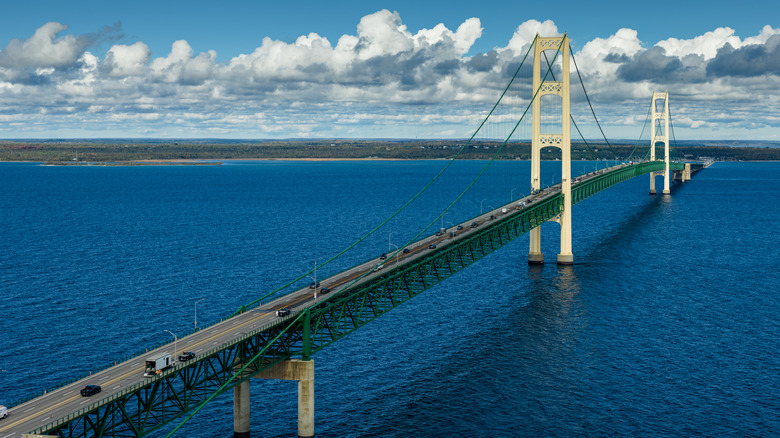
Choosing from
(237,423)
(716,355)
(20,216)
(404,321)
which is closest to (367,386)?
(237,423)

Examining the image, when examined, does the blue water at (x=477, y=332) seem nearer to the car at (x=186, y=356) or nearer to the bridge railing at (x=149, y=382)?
the bridge railing at (x=149, y=382)

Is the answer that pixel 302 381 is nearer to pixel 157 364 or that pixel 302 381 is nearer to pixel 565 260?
pixel 157 364

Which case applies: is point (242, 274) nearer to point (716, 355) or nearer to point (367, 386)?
point (367, 386)

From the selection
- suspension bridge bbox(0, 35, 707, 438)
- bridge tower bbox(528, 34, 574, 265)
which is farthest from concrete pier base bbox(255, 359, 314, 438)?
bridge tower bbox(528, 34, 574, 265)

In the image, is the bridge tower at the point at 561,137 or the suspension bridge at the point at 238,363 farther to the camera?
the bridge tower at the point at 561,137

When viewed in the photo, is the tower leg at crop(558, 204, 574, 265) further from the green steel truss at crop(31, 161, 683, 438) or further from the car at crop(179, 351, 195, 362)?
the car at crop(179, 351, 195, 362)

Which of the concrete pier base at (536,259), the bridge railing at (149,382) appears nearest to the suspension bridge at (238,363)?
the bridge railing at (149,382)
